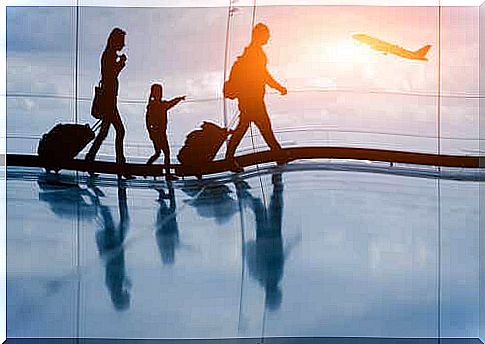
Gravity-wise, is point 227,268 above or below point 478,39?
below

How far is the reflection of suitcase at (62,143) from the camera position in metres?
4.95

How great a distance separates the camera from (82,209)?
4992 millimetres

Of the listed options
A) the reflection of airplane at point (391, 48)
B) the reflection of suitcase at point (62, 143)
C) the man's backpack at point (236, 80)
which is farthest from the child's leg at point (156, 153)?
the reflection of airplane at point (391, 48)

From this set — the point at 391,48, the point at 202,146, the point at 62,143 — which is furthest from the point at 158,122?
the point at 391,48

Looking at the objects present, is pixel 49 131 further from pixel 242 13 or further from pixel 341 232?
pixel 341 232

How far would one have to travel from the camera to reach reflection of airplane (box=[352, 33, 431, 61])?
16.1ft

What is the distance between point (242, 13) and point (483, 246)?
69.0 inches

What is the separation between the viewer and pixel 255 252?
4.96 metres

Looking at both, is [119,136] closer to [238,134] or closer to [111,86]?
[111,86]

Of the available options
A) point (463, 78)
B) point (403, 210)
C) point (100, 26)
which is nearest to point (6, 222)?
point (100, 26)

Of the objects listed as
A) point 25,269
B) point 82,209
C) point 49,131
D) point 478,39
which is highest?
point 478,39

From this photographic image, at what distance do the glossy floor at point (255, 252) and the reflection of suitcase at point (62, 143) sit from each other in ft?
0.29

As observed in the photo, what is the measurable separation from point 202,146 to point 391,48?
1.10 m

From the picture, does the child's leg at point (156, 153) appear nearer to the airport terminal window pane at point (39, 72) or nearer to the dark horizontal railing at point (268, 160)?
the dark horizontal railing at point (268, 160)
